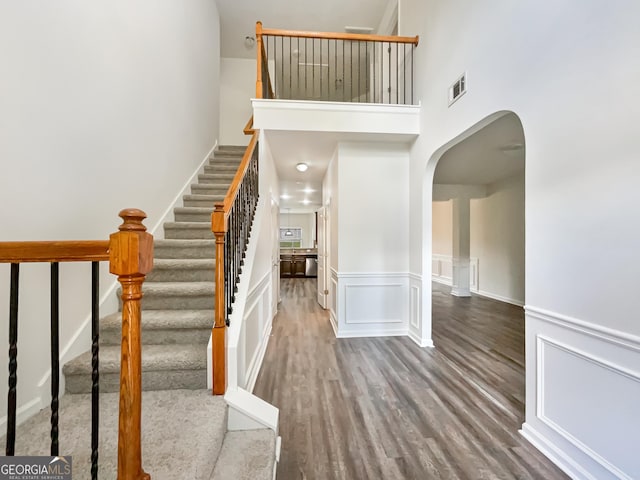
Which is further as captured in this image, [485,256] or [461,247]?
[461,247]

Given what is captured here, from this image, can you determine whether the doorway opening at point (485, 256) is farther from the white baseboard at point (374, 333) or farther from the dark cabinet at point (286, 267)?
the dark cabinet at point (286, 267)

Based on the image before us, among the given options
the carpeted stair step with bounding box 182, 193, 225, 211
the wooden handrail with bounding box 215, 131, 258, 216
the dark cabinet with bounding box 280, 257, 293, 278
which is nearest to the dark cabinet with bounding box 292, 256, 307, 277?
the dark cabinet with bounding box 280, 257, 293, 278

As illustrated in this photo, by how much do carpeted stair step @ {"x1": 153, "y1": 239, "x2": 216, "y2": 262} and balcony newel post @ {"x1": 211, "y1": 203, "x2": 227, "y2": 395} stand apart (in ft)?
3.24

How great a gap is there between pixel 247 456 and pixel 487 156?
15.2 ft

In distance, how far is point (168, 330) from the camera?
6.56ft

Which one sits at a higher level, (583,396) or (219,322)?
(219,322)

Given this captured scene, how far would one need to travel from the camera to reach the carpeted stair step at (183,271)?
242 centimetres

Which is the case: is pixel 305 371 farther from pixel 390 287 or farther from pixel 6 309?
pixel 6 309

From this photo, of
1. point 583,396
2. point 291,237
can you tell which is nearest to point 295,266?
point 291,237

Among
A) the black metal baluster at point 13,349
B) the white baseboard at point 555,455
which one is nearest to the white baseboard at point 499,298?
the white baseboard at point 555,455

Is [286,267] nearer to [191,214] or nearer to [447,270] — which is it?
[447,270]

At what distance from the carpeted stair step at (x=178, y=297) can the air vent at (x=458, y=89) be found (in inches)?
110

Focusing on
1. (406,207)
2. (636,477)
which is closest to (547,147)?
(636,477)

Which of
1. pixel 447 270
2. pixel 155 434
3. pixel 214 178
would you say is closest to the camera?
pixel 155 434
